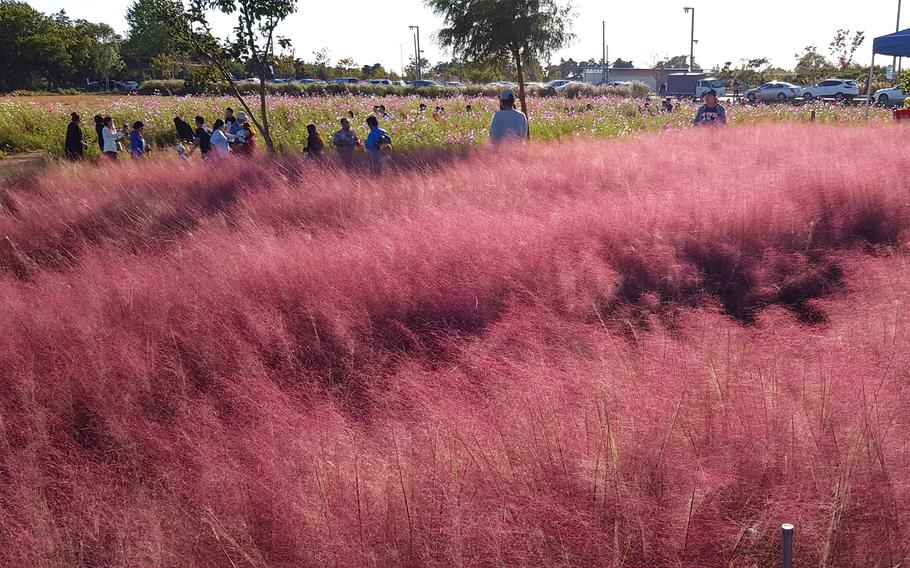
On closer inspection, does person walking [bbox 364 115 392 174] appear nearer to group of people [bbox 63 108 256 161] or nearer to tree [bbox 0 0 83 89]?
group of people [bbox 63 108 256 161]

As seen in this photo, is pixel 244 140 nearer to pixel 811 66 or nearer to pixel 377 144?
pixel 377 144

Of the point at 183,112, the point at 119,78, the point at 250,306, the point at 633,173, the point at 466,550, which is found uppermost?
the point at 119,78

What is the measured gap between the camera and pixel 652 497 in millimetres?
2029

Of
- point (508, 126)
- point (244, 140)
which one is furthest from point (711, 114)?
point (244, 140)

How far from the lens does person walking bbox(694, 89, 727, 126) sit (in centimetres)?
992

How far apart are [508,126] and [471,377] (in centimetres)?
631

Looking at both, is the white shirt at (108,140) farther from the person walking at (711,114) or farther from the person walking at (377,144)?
the person walking at (711,114)

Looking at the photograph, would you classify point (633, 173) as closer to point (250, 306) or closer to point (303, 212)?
point (303, 212)

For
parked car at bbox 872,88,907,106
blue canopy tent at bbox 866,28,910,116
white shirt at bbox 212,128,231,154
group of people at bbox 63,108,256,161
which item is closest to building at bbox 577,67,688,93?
parked car at bbox 872,88,907,106

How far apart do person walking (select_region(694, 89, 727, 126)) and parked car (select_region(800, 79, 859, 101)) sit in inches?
1175

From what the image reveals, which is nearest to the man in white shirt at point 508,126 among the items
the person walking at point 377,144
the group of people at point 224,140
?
the person walking at point 377,144

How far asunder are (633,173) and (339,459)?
17.1ft

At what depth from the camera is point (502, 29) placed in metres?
13.6

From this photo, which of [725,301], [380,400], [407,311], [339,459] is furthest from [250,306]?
[725,301]
